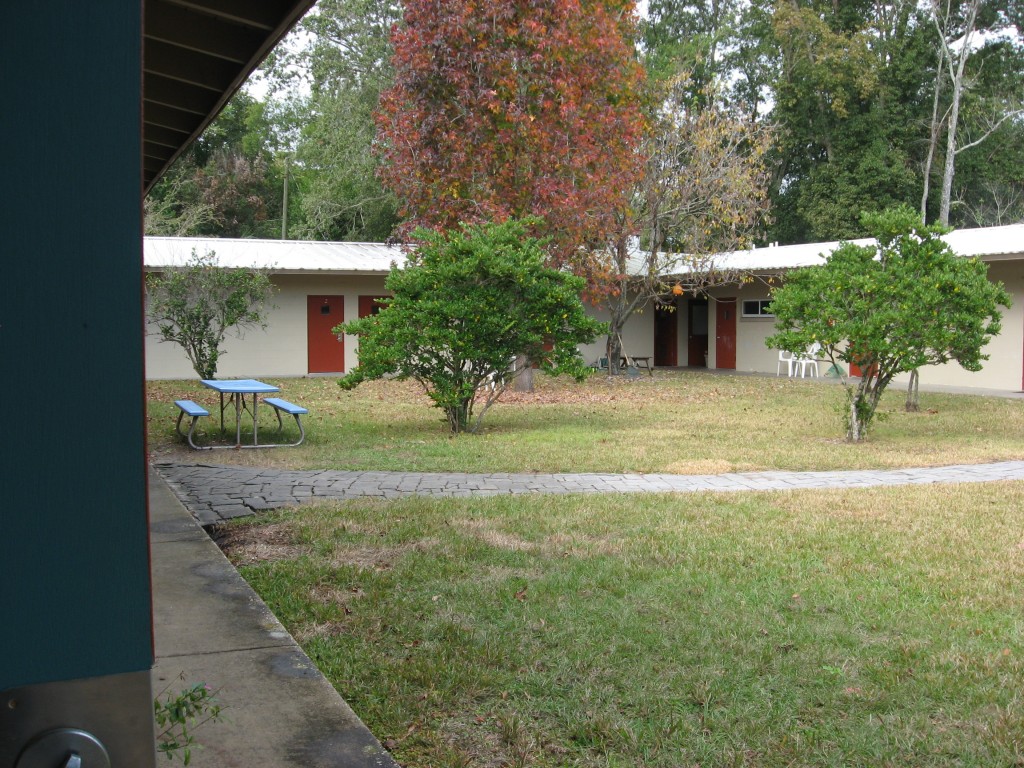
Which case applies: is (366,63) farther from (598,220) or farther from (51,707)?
(51,707)

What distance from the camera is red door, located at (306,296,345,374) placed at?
26.8 metres

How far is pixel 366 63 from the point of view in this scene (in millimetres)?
30719

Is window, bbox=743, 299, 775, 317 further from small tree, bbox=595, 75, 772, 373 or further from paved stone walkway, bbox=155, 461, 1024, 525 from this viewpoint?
paved stone walkway, bbox=155, 461, 1024, 525

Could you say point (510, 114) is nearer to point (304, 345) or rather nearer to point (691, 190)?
point (691, 190)

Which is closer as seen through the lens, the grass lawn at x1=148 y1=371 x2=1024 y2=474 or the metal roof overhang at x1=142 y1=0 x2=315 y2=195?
the metal roof overhang at x1=142 y1=0 x2=315 y2=195

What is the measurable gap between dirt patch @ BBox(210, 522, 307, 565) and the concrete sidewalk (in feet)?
2.00

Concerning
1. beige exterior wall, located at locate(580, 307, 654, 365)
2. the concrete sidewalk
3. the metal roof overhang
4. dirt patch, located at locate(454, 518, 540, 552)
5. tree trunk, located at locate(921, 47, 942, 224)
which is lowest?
dirt patch, located at locate(454, 518, 540, 552)

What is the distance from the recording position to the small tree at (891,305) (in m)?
11.9

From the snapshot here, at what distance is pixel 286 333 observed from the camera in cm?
2645

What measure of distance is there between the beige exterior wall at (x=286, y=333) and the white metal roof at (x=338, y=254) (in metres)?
0.68

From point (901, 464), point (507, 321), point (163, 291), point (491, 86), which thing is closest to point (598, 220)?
point (491, 86)

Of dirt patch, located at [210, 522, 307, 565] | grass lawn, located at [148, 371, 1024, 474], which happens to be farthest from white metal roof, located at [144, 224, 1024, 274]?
dirt patch, located at [210, 522, 307, 565]

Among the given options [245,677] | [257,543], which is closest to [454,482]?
[257,543]

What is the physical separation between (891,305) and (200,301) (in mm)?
14355
